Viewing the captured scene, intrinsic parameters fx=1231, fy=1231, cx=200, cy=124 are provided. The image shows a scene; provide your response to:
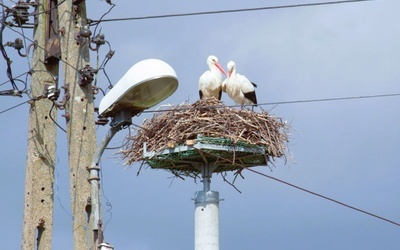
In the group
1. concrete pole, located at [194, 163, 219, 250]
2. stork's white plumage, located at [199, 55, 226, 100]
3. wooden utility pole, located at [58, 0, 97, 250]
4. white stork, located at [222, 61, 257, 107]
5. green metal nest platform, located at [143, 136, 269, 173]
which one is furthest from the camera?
white stork, located at [222, 61, 257, 107]

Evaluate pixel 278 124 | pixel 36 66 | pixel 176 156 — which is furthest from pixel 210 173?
pixel 36 66

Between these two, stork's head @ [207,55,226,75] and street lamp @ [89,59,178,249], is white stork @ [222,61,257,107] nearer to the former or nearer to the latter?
stork's head @ [207,55,226,75]

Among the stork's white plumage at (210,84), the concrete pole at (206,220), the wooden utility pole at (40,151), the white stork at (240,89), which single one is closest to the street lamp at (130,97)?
the wooden utility pole at (40,151)

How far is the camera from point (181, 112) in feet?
47.0

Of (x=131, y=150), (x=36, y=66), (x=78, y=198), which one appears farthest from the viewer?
(x=131, y=150)

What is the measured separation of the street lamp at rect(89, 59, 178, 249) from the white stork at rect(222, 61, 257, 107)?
19.9 feet

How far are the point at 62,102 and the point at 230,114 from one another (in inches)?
113

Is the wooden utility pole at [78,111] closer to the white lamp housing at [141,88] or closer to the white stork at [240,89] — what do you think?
the white lamp housing at [141,88]

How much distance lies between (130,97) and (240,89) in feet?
21.2

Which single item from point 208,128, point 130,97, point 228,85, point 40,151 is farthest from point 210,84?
point 130,97

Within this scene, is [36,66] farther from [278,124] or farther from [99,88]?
[278,124]

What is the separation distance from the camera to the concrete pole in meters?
13.1

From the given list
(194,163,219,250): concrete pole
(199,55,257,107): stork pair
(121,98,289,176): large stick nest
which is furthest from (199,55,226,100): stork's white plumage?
(194,163,219,250): concrete pole

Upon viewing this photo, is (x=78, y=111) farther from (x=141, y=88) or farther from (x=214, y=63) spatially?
(x=214, y=63)
